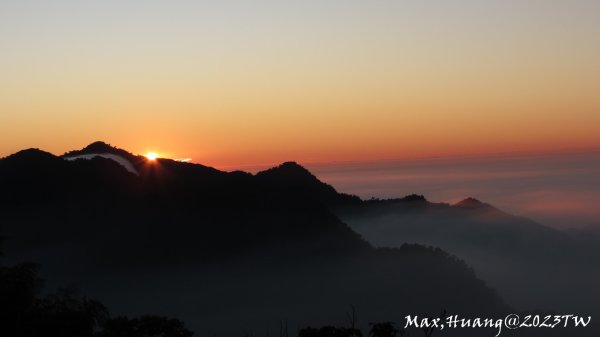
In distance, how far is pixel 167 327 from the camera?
4103 centimetres

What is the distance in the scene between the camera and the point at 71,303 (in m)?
42.7

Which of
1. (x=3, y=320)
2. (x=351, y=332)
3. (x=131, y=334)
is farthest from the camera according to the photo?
(x=131, y=334)

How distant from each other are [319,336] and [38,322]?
15.4m

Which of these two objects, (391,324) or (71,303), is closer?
(391,324)

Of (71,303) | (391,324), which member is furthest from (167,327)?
(391,324)

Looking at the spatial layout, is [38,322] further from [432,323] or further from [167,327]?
[432,323]

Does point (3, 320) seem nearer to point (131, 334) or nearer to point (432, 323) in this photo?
point (131, 334)

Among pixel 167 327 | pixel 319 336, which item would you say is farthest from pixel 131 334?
pixel 319 336

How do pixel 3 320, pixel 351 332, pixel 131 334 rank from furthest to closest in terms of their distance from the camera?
pixel 131 334, pixel 3 320, pixel 351 332

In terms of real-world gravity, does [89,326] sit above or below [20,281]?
below

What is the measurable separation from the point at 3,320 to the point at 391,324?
1996 cm

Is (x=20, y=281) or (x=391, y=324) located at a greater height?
(x=20, y=281)

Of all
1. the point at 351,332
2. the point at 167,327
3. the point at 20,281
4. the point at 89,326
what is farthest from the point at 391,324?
the point at 20,281

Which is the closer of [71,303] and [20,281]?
[20,281]
